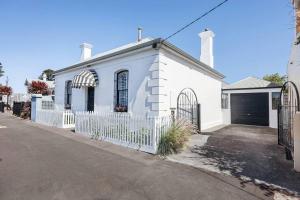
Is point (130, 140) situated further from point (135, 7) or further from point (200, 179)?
point (135, 7)

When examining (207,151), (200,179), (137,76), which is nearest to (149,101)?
(137,76)

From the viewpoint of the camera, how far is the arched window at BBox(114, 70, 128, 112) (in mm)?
9857

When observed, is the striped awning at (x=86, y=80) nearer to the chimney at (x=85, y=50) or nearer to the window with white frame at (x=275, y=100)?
the chimney at (x=85, y=50)

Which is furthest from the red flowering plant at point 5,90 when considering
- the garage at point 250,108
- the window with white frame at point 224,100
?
the garage at point 250,108

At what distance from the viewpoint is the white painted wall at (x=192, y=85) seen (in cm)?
859

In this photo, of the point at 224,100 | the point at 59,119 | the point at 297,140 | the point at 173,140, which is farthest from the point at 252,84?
the point at 59,119

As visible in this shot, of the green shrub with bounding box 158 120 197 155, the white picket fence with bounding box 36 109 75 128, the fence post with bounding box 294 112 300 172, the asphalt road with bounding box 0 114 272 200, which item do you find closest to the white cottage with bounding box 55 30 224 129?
the white picket fence with bounding box 36 109 75 128

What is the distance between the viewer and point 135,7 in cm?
911

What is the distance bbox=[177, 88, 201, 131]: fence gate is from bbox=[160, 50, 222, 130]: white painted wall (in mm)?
317

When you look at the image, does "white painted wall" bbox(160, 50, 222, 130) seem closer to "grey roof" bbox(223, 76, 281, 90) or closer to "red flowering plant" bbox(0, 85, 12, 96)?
"grey roof" bbox(223, 76, 281, 90)

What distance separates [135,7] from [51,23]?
15.9ft

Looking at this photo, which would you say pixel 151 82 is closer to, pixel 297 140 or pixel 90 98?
pixel 297 140

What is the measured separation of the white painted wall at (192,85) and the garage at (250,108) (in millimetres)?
1272

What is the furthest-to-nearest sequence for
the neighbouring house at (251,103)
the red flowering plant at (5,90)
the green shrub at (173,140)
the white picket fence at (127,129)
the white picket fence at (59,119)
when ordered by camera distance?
the red flowering plant at (5,90), the neighbouring house at (251,103), the white picket fence at (59,119), the white picket fence at (127,129), the green shrub at (173,140)
